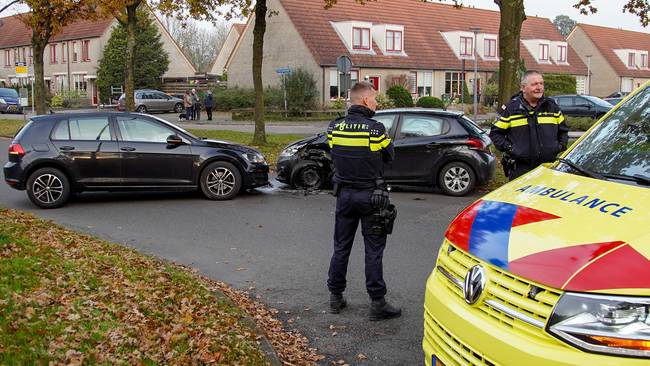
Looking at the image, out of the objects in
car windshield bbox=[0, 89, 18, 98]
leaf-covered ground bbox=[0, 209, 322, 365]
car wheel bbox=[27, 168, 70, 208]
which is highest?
car windshield bbox=[0, 89, 18, 98]

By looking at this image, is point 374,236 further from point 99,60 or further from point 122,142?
point 99,60

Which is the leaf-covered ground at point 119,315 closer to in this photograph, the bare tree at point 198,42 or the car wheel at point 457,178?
the car wheel at point 457,178

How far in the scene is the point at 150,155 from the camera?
11.5 m

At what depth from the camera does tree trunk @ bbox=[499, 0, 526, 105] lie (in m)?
15.0

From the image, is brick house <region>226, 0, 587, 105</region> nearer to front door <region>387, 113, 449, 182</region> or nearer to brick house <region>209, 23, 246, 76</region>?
brick house <region>209, 23, 246, 76</region>

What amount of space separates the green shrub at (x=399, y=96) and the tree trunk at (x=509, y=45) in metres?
26.5

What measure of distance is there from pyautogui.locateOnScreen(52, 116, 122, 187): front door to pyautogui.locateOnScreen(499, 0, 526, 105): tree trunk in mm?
8634

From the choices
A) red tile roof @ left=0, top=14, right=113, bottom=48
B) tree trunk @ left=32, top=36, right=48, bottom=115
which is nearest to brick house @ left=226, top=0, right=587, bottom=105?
red tile roof @ left=0, top=14, right=113, bottom=48

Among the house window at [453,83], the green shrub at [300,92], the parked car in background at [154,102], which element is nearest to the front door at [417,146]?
the green shrub at [300,92]

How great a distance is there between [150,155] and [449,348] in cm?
912

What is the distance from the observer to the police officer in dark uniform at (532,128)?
6.79 m

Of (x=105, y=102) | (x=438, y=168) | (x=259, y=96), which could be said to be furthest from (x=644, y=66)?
(x=438, y=168)

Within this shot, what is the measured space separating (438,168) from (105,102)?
49.1 m

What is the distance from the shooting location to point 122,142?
11.4 m
